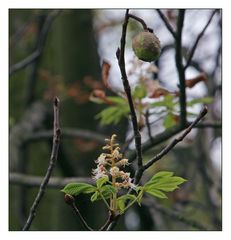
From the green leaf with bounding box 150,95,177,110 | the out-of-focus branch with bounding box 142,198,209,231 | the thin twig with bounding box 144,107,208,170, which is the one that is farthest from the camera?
the out-of-focus branch with bounding box 142,198,209,231

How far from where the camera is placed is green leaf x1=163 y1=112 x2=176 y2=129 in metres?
1.85

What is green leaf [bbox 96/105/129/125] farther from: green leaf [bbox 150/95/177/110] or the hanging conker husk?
the hanging conker husk

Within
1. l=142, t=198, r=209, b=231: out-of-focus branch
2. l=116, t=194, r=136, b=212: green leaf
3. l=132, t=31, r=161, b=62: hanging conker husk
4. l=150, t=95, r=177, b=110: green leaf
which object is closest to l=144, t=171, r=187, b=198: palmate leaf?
l=116, t=194, r=136, b=212: green leaf

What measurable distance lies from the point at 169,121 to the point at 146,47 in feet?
2.85

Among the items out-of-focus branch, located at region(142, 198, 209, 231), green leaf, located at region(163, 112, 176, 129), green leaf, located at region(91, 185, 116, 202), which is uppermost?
green leaf, located at region(163, 112, 176, 129)

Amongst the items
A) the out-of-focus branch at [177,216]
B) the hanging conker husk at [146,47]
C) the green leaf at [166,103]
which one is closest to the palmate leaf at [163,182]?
the hanging conker husk at [146,47]

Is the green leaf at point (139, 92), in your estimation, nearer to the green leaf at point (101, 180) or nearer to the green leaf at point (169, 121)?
the green leaf at point (169, 121)

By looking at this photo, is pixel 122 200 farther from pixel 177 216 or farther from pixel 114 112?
pixel 177 216

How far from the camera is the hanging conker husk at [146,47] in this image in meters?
1.02

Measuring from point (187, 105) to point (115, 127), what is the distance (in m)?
1.68

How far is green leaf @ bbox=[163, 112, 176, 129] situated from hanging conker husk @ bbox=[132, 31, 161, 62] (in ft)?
2.67

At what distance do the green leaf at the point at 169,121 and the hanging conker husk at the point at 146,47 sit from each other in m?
0.81
